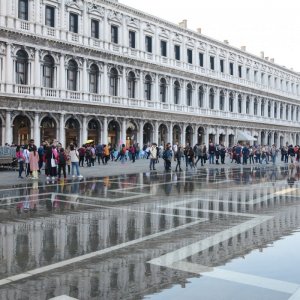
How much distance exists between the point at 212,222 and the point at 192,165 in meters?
17.7

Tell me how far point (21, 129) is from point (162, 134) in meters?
15.7

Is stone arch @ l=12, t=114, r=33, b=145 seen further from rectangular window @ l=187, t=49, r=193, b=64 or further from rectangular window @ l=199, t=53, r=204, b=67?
rectangular window @ l=199, t=53, r=204, b=67

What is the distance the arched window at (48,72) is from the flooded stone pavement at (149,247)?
20842mm

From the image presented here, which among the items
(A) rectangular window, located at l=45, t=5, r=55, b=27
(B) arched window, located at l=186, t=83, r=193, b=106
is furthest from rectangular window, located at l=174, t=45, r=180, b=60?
(A) rectangular window, located at l=45, t=5, r=55, b=27

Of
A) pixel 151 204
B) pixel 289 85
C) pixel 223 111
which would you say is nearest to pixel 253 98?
pixel 223 111

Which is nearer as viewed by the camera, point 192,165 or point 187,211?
point 187,211

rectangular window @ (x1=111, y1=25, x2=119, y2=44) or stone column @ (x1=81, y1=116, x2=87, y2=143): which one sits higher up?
rectangular window @ (x1=111, y1=25, x2=119, y2=44)

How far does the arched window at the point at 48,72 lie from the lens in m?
32.2

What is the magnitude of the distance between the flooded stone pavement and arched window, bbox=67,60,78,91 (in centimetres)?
2220

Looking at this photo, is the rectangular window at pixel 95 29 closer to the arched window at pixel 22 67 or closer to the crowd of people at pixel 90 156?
the arched window at pixel 22 67

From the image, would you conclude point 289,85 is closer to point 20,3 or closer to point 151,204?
point 20,3

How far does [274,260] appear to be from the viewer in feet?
20.1

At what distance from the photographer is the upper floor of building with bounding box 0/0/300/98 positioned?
1225 inches

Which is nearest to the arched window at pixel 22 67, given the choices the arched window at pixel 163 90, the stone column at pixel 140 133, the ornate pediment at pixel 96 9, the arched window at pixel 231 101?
the ornate pediment at pixel 96 9
